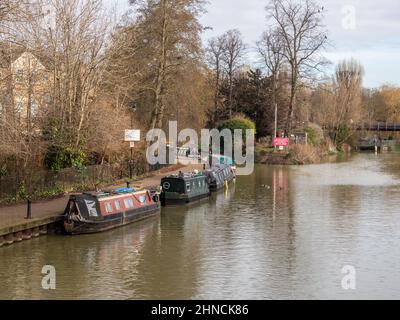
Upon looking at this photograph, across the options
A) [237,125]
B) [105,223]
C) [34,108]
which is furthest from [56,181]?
[237,125]

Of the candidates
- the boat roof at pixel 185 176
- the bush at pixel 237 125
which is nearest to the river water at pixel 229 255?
the boat roof at pixel 185 176

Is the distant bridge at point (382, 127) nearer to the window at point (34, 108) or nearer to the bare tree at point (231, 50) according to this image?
the bare tree at point (231, 50)

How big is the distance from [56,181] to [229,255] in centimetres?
1173

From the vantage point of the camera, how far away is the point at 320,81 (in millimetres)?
64250

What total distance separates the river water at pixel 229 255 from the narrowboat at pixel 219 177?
9.78 ft

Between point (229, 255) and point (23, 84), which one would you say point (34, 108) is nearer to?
point (23, 84)

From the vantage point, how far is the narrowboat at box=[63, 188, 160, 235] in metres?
22.8

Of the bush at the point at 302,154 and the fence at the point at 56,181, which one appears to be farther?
the bush at the point at 302,154

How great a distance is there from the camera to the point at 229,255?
803 inches

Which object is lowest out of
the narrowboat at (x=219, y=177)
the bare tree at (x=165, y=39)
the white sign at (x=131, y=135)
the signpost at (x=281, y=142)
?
the narrowboat at (x=219, y=177)

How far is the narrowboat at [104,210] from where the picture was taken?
74.7 ft
